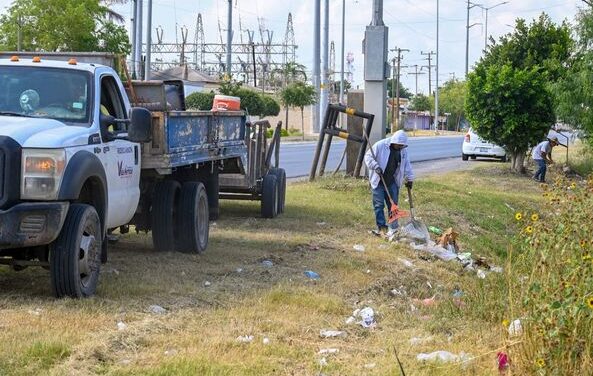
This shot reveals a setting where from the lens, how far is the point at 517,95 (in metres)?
26.1

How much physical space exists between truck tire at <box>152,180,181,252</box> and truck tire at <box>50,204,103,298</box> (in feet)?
8.51

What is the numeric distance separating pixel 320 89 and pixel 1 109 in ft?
134

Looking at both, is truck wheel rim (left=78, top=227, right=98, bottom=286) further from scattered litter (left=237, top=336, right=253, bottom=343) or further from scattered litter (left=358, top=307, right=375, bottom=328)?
scattered litter (left=358, top=307, right=375, bottom=328)

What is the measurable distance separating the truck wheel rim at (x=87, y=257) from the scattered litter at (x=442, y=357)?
9.37 ft

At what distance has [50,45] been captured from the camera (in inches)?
1344

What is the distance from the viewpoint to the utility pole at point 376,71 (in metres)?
19.8

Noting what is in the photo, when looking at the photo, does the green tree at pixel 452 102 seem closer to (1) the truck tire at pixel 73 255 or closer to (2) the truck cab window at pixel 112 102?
(2) the truck cab window at pixel 112 102

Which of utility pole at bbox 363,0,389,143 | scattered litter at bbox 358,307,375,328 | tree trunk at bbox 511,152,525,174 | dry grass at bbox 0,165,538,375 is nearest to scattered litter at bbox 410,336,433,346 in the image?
dry grass at bbox 0,165,538,375

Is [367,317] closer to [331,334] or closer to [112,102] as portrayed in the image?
[331,334]

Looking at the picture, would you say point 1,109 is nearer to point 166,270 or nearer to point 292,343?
point 166,270

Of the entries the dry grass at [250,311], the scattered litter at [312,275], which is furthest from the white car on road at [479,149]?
the scattered litter at [312,275]

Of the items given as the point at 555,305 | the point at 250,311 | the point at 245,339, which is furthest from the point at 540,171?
the point at 555,305

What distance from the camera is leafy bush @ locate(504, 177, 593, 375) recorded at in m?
5.61

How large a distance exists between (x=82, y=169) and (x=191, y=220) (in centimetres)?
310
